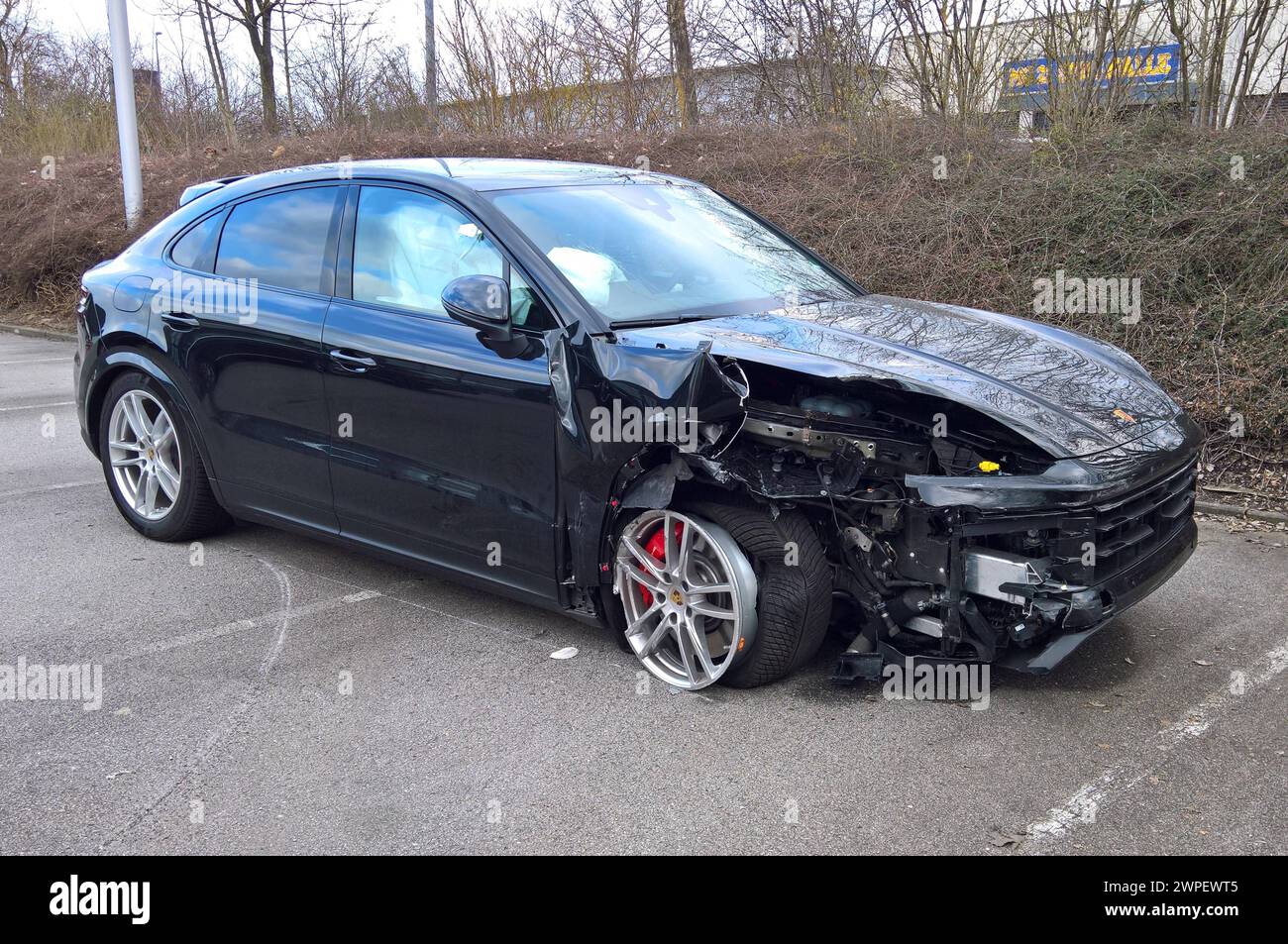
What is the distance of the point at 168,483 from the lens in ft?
18.9

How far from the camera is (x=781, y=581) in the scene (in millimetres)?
3844

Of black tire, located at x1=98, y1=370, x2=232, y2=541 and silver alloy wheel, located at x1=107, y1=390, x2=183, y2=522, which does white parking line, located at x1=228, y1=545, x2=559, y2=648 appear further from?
silver alloy wheel, located at x1=107, y1=390, x2=183, y2=522

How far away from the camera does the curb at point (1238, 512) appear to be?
5.99 m

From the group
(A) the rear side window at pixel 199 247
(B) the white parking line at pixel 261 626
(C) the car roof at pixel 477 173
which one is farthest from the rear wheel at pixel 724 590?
(A) the rear side window at pixel 199 247

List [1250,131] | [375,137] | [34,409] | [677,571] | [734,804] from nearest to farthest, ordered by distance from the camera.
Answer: [734,804] → [677,571] → [1250,131] → [34,409] → [375,137]

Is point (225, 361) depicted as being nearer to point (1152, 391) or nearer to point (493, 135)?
point (1152, 391)

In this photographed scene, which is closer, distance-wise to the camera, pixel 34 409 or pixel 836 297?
pixel 836 297

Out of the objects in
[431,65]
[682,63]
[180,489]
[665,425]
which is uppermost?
[431,65]

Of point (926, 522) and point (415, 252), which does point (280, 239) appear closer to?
point (415, 252)

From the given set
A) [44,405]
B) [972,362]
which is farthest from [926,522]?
[44,405]

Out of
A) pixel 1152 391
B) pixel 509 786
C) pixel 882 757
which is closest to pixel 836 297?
pixel 1152 391

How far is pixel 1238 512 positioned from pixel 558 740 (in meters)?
4.25

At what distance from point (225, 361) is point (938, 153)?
25.2ft

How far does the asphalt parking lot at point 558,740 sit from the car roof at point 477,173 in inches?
71.3
